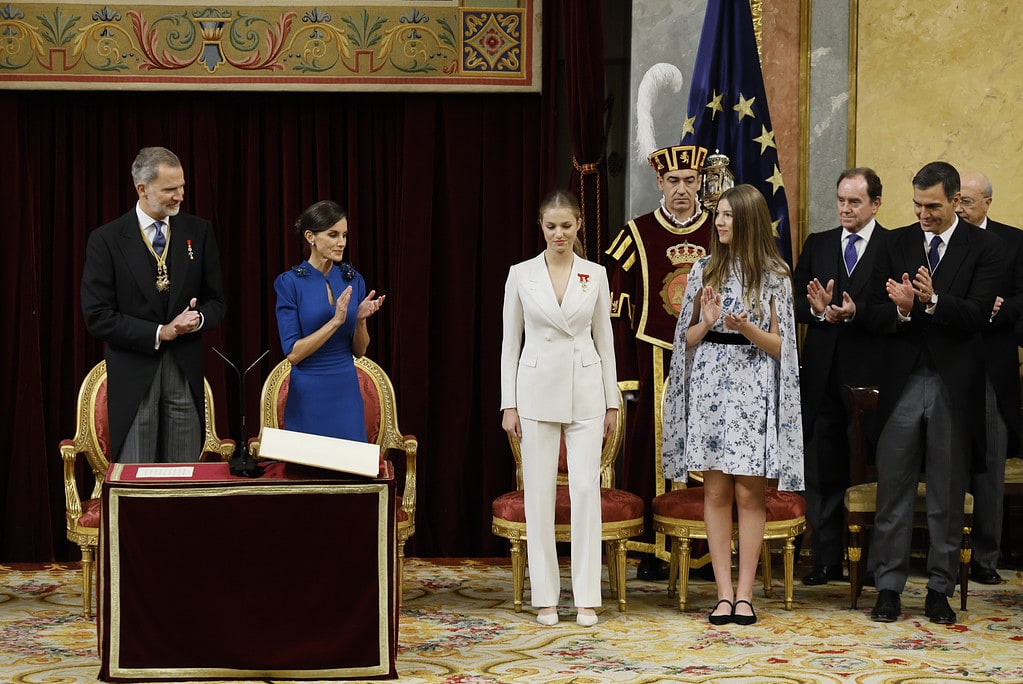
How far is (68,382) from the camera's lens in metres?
6.46

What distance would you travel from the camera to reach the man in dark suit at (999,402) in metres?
5.30

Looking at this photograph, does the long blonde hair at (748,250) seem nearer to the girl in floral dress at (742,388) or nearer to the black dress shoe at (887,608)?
the girl in floral dress at (742,388)

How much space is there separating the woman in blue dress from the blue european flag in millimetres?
1773

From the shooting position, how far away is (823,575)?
228 inches

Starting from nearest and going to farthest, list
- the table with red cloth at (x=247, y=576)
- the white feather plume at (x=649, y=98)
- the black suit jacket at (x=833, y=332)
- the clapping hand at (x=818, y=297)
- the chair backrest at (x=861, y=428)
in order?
the table with red cloth at (x=247, y=576), the clapping hand at (x=818, y=297), the chair backrest at (x=861, y=428), the black suit jacket at (x=833, y=332), the white feather plume at (x=649, y=98)

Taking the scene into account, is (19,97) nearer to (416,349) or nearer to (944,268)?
(416,349)

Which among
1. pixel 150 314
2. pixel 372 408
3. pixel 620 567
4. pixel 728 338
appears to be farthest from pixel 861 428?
pixel 150 314

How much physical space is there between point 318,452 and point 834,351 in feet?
8.60

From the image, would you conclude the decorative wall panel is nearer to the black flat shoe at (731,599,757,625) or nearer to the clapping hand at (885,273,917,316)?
the clapping hand at (885,273,917,316)

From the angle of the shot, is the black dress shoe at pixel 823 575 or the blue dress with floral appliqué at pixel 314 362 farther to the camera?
the black dress shoe at pixel 823 575

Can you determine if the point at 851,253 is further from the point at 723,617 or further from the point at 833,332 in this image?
the point at 723,617

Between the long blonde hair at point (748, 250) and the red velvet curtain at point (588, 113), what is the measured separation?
146 cm

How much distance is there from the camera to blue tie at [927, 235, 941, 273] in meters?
4.94

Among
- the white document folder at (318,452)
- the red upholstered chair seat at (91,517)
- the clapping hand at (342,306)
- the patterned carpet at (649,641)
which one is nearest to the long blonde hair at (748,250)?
the patterned carpet at (649,641)
